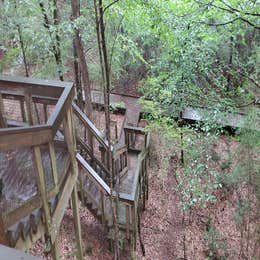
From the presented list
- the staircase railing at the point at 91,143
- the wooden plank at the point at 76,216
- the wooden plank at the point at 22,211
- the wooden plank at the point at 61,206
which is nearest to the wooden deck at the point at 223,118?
the staircase railing at the point at 91,143

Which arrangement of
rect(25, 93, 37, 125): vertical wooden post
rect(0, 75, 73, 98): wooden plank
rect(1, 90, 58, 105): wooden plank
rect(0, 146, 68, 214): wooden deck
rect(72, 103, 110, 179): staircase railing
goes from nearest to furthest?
1. rect(0, 146, 68, 214): wooden deck
2. rect(0, 75, 73, 98): wooden plank
3. rect(25, 93, 37, 125): vertical wooden post
4. rect(1, 90, 58, 105): wooden plank
5. rect(72, 103, 110, 179): staircase railing

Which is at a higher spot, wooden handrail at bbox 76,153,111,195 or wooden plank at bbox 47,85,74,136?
wooden plank at bbox 47,85,74,136

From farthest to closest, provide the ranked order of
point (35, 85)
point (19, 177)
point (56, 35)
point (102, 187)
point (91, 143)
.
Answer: point (56, 35) < point (91, 143) < point (102, 187) < point (35, 85) < point (19, 177)

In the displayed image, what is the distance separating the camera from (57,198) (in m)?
3.40

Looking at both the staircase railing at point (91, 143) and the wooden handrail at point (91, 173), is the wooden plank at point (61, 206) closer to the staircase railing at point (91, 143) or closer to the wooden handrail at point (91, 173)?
the wooden handrail at point (91, 173)

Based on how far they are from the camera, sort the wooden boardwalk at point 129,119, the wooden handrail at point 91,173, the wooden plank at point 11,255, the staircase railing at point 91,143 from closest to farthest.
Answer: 1. the wooden plank at point 11,255
2. the wooden handrail at point 91,173
3. the staircase railing at point 91,143
4. the wooden boardwalk at point 129,119

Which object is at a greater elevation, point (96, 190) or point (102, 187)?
point (102, 187)

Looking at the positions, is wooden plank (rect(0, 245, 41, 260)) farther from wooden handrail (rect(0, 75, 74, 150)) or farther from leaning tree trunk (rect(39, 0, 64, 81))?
leaning tree trunk (rect(39, 0, 64, 81))

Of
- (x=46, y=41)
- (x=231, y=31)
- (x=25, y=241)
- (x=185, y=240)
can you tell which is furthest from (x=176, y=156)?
(x=25, y=241)

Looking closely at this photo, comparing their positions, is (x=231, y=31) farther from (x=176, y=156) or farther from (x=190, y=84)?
(x=176, y=156)

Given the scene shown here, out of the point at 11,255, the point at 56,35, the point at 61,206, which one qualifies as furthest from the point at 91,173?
the point at 11,255

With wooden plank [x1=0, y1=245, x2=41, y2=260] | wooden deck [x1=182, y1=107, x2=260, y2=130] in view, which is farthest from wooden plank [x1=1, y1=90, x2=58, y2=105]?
wooden deck [x1=182, y1=107, x2=260, y2=130]

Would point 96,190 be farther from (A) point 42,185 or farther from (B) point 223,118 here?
(B) point 223,118

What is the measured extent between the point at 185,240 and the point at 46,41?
572 centimetres
